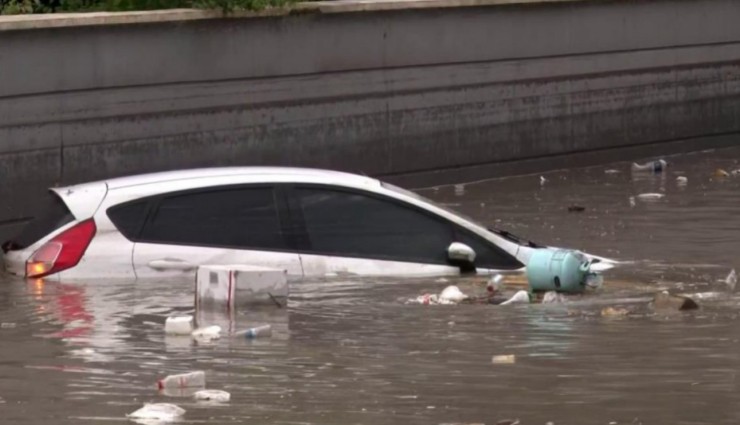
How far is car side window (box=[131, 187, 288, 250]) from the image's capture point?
451 inches

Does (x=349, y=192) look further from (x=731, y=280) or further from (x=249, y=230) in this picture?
(x=731, y=280)

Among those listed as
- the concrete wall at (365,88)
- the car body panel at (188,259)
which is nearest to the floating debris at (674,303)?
the car body panel at (188,259)

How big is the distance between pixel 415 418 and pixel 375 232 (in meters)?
3.78

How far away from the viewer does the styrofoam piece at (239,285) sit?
35.5 feet

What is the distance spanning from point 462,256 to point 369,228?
0.62 meters

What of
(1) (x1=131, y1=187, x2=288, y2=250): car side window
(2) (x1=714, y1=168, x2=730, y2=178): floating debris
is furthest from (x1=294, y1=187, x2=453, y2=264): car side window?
(2) (x1=714, y1=168, x2=730, y2=178): floating debris

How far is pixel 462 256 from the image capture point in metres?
11.7

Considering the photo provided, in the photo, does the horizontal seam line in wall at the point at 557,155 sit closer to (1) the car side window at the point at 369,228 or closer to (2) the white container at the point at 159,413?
(1) the car side window at the point at 369,228

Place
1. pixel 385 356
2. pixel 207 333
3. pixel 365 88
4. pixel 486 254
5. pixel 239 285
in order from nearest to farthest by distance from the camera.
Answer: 1. pixel 385 356
2. pixel 207 333
3. pixel 239 285
4. pixel 486 254
5. pixel 365 88

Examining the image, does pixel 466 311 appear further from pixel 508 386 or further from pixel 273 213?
pixel 508 386

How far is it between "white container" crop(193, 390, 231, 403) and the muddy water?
10cm

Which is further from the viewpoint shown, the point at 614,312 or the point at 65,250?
the point at 65,250

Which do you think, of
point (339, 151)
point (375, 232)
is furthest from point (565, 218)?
point (375, 232)

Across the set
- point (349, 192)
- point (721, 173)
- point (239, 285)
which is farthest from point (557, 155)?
point (239, 285)
